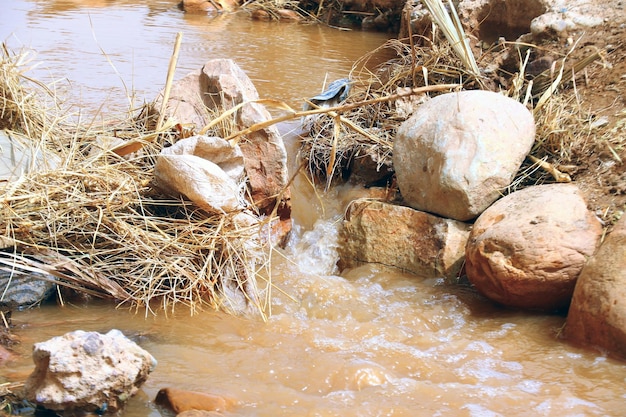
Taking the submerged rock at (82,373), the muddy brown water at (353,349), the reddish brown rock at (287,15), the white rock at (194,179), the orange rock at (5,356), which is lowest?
the muddy brown water at (353,349)

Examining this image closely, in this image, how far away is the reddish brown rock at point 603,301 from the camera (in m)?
3.25

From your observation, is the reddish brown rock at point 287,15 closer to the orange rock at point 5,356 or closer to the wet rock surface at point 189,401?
the orange rock at point 5,356

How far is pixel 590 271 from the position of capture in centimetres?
346

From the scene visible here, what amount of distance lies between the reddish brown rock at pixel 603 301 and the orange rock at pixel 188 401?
1.73 m

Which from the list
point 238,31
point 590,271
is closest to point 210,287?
point 590,271

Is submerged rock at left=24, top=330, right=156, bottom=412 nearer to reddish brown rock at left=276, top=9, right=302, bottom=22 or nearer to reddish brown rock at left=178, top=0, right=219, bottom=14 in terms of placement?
reddish brown rock at left=276, top=9, right=302, bottom=22

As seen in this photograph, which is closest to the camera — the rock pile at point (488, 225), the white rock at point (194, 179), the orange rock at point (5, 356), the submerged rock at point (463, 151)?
the orange rock at point (5, 356)

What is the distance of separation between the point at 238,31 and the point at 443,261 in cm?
776

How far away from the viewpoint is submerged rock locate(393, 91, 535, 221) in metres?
4.33

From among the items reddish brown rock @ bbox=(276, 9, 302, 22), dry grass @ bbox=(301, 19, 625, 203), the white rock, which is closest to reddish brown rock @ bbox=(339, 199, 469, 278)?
dry grass @ bbox=(301, 19, 625, 203)

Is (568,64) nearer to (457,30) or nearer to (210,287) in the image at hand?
(457,30)

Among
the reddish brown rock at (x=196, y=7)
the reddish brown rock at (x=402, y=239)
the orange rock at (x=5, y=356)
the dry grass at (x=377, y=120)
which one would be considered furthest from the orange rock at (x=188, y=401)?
the reddish brown rock at (x=196, y=7)

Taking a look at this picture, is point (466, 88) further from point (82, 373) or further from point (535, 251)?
point (82, 373)

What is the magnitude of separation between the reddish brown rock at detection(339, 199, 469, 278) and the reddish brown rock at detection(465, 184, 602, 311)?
0.33 metres
